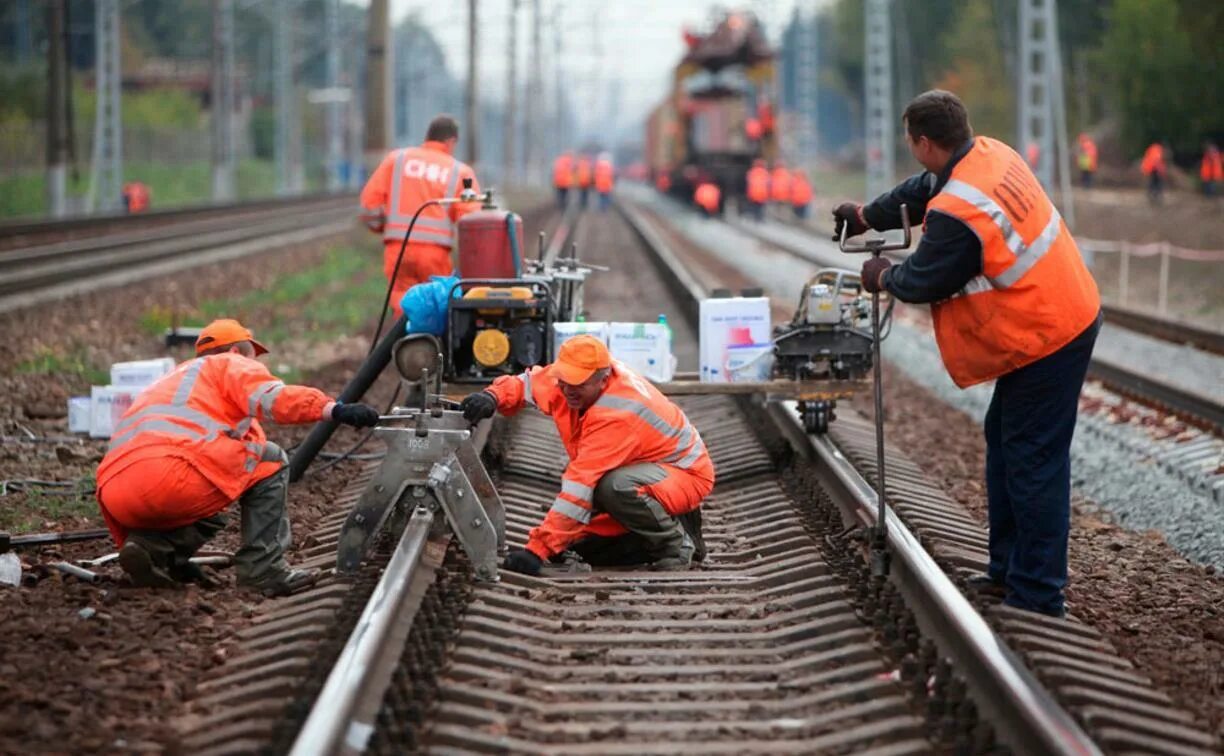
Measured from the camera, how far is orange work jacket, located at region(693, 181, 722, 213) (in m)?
43.5

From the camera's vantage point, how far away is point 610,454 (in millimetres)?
6809

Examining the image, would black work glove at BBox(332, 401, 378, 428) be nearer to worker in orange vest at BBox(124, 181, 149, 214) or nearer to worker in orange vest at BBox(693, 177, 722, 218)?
worker in orange vest at BBox(693, 177, 722, 218)

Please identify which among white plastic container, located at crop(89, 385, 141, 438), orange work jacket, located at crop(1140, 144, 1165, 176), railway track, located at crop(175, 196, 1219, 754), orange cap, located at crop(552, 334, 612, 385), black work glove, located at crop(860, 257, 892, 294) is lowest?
railway track, located at crop(175, 196, 1219, 754)

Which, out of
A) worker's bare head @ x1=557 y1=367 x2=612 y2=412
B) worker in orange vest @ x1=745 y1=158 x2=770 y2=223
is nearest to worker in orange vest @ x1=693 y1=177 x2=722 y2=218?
worker in orange vest @ x1=745 y1=158 x2=770 y2=223

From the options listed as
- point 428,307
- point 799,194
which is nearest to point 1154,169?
point 799,194

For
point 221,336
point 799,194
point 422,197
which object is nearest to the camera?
point 221,336

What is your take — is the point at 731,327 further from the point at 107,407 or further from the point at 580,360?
the point at 107,407

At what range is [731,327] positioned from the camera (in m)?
9.04

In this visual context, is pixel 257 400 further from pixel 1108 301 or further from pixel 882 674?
pixel 1108 301

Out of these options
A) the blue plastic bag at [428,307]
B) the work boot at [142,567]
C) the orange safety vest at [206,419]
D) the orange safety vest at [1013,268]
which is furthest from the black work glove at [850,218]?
the work boot at [142,567]

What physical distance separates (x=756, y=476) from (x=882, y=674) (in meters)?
3.71

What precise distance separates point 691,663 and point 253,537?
1986 millimetres

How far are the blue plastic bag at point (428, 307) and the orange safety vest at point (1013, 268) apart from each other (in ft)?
10.8

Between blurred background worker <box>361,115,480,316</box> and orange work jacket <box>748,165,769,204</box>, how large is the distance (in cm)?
3210
